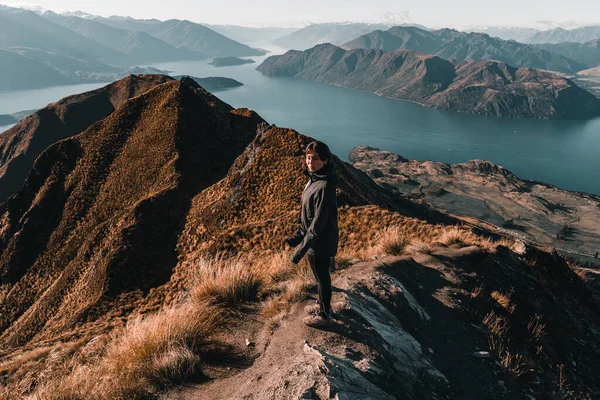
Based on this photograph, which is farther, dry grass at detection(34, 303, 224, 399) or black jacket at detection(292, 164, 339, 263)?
black jacket at detection(292, 164, 339, 263)

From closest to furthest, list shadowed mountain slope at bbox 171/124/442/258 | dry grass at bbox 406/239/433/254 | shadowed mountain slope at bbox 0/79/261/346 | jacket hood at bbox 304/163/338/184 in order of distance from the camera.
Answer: jacket hood at bbox 304/163/338/184
dry grass at bbox 406/239/433/254
shadowed mountain slope at bbox 171/124/442/258
shadowed mountain slope at bbox 0/79/261/346

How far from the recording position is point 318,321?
6758mm

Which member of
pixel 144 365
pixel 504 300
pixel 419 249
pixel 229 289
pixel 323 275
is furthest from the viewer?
pixel 419 249

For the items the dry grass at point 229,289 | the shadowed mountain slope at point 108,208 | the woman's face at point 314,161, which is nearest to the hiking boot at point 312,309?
the dry grass at point 229,289

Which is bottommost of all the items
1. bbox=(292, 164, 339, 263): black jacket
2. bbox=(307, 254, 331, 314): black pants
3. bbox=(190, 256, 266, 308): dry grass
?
bbox=(190, 256, 266, 308): dry grass

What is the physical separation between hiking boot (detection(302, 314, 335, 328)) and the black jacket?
3.88 feet

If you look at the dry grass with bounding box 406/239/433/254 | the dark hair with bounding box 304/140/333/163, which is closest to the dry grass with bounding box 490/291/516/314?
the dry grass with bounding box 406/239/433/254

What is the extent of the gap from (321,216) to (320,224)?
16cm

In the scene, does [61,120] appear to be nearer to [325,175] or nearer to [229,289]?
[229,289]

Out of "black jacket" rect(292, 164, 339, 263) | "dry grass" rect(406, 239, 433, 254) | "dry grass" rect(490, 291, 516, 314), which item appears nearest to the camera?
"black jacket" rect(292, 164, 339, 263)

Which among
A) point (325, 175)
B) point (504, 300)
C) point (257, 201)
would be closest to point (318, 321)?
point (325, 175)

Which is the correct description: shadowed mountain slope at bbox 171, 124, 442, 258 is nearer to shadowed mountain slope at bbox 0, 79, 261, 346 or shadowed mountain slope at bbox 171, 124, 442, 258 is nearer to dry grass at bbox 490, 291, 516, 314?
shadowed mountain slope at bbox 0, 79, 261, 346

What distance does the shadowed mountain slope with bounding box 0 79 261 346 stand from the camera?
27.5 meters

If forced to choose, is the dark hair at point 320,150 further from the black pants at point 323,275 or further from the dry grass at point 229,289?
the dry grass at point 229,289
